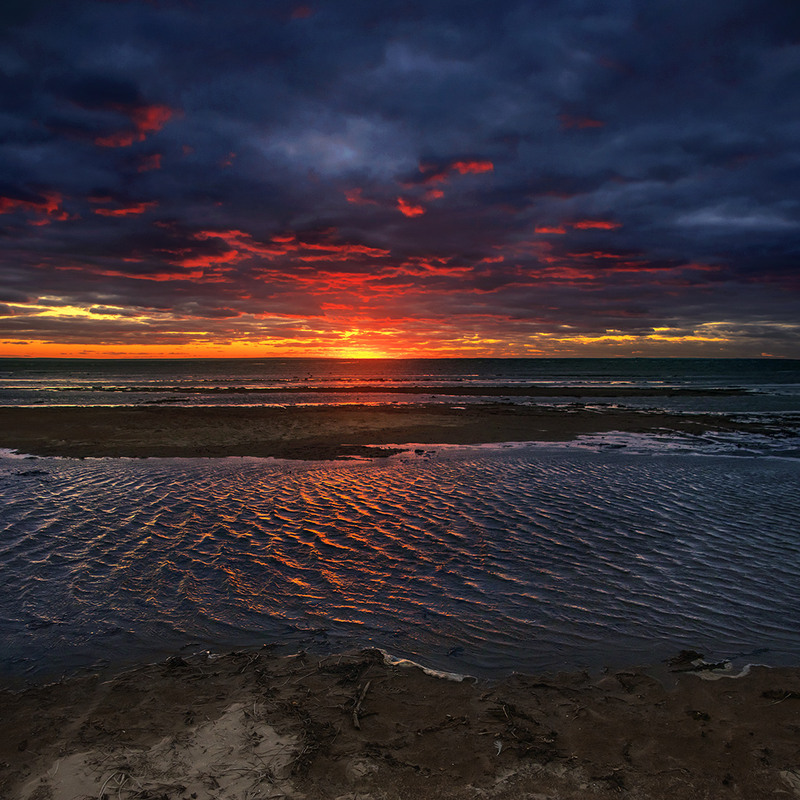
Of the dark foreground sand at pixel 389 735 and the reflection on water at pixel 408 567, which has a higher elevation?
the dark foreground sand at pixel 389 735

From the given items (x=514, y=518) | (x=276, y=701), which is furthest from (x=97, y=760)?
(x=514, y=518)

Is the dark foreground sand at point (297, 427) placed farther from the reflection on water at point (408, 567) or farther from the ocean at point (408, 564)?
the reflection on water at point (408, 567)

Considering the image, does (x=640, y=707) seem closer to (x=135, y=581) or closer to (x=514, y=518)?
(x=514, y=518)

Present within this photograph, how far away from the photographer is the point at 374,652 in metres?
6.86

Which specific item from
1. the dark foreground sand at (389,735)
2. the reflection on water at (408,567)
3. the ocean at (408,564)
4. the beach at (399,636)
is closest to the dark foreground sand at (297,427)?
the ocean at (408,564)

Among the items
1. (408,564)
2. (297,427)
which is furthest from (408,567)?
(297,427)

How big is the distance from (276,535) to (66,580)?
411cm

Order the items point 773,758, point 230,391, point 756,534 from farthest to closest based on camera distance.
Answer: point 230,391 < point 756,534 < point 773,758

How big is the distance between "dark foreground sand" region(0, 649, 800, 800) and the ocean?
642 millimetres

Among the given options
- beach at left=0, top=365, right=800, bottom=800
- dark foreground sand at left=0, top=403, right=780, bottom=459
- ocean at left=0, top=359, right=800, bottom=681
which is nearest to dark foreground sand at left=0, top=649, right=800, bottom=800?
beach at left=0, top=365, right=800, bottom=800

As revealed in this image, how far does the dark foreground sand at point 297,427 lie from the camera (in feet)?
79.3

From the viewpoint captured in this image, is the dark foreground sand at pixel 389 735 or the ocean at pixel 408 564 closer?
the dark foreground sand at pixel 389 735

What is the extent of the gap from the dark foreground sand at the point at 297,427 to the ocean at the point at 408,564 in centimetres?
496

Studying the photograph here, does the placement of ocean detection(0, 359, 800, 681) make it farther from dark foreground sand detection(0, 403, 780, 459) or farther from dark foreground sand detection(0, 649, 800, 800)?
dark foreground sand detection(0, 403, 780, 459)
